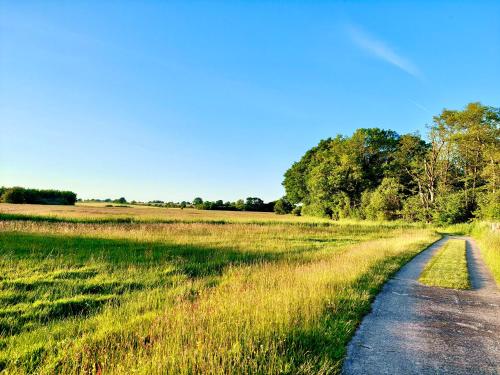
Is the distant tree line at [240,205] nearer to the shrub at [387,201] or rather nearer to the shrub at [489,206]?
the shrub at [387,201]

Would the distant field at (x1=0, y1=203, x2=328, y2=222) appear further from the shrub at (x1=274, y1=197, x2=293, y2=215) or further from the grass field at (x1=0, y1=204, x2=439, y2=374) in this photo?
the shrub at (x1=274, y1=197, x2=293, y2=215)

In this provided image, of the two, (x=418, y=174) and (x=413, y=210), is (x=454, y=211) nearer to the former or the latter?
(x=413, y=210)

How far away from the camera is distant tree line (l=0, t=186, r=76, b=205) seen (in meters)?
84.6

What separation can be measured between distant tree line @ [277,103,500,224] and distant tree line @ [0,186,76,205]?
7699cm

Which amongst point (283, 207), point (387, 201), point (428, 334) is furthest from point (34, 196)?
point (428, 334)

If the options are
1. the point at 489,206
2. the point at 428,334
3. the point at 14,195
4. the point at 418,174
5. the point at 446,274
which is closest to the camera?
the point at 428,334

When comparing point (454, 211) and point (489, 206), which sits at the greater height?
point (489, 206)

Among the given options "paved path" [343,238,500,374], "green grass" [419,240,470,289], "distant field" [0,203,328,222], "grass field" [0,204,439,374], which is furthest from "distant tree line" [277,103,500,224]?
"grass field" [0,204,439,374]

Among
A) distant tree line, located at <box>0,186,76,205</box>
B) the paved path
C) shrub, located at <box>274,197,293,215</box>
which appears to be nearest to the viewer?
the paved path

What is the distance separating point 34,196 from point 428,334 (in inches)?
4260

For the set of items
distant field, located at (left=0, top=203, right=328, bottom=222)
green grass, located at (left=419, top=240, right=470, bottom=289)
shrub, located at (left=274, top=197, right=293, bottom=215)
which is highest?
shrub, located at (left=274, top=197, right=293, bottom=215)

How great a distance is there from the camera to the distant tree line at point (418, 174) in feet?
142

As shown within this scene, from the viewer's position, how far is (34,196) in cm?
9038

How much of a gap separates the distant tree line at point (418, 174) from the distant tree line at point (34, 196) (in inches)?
3031
